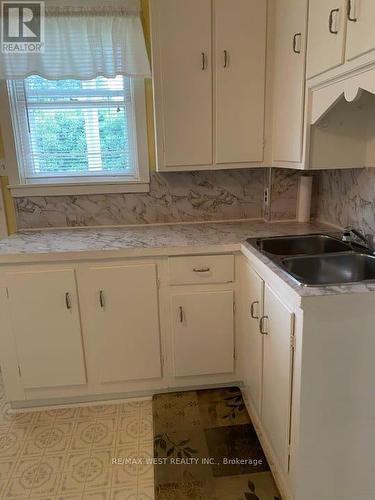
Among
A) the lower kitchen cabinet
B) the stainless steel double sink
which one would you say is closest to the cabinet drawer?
the lower kitchen cabinet

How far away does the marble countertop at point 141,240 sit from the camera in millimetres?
1920

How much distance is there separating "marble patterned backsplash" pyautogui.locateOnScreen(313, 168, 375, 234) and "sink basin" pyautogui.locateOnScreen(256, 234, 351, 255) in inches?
7.7

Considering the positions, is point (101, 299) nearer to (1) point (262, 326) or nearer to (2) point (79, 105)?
(1) point (262, 326)

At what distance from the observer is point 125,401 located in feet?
7.14

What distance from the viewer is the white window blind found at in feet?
7.63

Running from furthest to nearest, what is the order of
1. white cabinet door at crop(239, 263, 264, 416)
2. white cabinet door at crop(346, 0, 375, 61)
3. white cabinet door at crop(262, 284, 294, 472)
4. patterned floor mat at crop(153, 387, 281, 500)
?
1. white cabinet door at crop(239, 263, 264, 416)
2. patterned floor mat at crop(153, 387, 281, 500)
3. white cabinet door at crop(262, 284, 294, 472)
4. white cabinet door at crop(346, 0, 375, 61)

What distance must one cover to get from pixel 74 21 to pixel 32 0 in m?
0.25

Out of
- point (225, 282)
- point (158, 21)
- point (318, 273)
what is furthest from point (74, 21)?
point (318, 273)

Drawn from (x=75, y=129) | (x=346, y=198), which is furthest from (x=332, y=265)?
(x=75, y=129)

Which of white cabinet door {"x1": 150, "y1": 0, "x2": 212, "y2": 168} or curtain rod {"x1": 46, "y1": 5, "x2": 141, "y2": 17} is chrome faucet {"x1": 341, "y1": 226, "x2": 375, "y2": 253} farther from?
curtain rod {"x1": 46, "y1": 5, "x2": 141, "y2": 17}

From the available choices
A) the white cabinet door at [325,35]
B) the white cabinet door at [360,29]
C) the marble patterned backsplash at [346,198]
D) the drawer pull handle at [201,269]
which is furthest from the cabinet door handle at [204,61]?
the drawer pull handle at [201,269]

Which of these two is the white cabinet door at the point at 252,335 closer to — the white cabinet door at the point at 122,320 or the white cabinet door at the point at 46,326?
the white cabinet door at the point at 122,320

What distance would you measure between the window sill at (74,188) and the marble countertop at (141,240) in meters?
0.26

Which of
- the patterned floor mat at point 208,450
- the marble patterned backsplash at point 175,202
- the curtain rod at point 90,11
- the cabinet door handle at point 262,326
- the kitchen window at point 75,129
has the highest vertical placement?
the curtain rod at point 90,11
